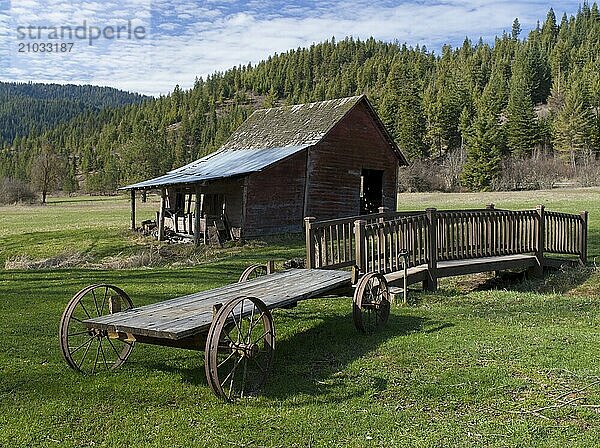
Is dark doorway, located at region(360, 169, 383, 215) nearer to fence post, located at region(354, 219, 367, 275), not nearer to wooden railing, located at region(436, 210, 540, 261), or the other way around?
wooden railing, located at region(436, 210, 540, 261)

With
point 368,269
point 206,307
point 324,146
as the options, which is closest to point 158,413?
point 206,307

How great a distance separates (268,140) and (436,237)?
18.2 meters

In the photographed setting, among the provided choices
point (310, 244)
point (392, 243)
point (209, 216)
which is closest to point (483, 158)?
point (209, 216)

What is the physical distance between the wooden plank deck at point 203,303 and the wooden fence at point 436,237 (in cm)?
119

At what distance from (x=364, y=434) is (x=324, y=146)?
22988 millimetres

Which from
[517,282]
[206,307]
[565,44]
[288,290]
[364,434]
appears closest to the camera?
[364,434]

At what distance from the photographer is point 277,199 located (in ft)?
88.1

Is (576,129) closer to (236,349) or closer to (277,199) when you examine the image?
(277,199)

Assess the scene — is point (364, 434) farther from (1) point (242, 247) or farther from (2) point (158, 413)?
(1) point (242, 247)

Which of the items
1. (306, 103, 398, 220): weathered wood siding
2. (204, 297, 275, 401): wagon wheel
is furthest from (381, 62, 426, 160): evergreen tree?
(204, 297, 275, 401): wagon wheel

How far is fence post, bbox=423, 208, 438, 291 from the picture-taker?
13141 millimetres

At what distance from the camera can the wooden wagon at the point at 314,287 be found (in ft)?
21.4

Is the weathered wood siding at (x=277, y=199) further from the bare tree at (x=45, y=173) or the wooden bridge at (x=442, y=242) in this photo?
the bare tree at (x=45, y=173)

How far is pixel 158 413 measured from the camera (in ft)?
19.6
